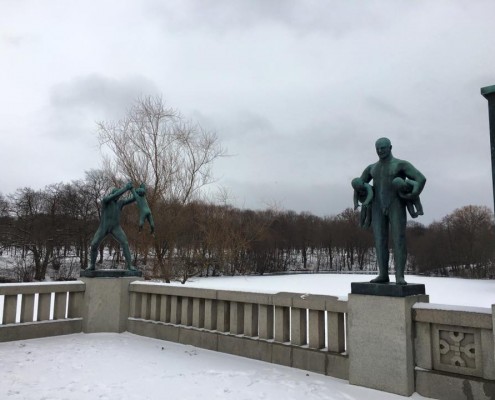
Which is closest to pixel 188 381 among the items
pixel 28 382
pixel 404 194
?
pixel 28 382

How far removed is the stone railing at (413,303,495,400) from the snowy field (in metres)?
0.36

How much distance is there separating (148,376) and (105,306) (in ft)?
11.5

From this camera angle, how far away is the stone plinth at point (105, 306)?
841 cm

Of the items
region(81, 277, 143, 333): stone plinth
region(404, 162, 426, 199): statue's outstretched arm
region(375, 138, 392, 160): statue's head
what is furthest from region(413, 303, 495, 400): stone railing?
region(81, 277, 143, 333): stone plinth

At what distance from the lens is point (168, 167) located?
22641 millimetres

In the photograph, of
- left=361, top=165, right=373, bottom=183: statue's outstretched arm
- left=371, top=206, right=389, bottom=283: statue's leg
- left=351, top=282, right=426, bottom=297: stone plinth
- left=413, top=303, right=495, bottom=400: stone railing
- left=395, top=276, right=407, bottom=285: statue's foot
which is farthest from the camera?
left=361, top=165, right=373, bottom=183: statue's outstretched arm

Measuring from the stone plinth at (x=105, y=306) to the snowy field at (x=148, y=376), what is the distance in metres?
1.21

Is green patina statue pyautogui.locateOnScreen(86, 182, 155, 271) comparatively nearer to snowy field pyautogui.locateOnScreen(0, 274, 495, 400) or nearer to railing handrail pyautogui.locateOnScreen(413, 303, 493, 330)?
snowy field pyautogui.locateOnScreen(0, 274, 495, 400)

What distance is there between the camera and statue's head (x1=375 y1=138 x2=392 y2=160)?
17.3ft

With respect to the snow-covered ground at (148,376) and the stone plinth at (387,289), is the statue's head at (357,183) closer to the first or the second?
the stone plinth at (387,289)

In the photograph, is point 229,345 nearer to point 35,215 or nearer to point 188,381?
point 188,381

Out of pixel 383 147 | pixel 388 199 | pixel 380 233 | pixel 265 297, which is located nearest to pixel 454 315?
pixel 380 233

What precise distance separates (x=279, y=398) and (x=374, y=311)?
5.06 ft

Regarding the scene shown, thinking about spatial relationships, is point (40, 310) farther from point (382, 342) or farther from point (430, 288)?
point (430, 288)
